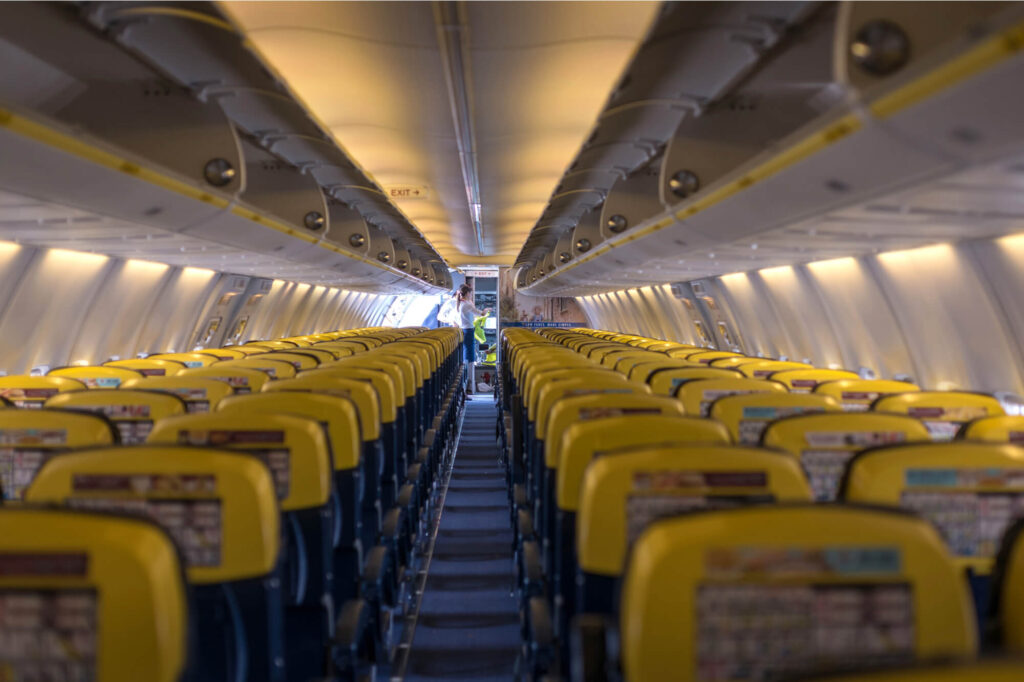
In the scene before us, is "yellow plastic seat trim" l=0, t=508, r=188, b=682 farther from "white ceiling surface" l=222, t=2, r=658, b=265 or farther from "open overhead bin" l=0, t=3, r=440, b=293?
"white ceiling surface" l=222, t=2, r=658, b=265

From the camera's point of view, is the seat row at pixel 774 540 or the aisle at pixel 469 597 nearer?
the seat row at pixel 774 540

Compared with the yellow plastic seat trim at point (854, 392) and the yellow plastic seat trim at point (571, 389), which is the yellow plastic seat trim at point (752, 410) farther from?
the yellow plastic seat trim at point (854, 392)

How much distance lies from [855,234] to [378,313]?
36.8 metres

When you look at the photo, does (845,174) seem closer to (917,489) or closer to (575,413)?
(575,413)

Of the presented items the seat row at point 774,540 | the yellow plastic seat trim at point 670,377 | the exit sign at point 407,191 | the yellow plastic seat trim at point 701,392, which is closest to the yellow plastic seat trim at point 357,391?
the seat row at point 774,540

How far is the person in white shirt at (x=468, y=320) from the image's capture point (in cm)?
3059

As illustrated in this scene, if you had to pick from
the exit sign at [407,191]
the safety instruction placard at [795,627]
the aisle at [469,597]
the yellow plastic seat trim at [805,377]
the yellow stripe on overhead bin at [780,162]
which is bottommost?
the aisle at [469,597]

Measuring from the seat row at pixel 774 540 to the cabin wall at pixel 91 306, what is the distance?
7.79m

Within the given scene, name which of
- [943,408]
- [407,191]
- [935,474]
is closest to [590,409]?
[935,474]

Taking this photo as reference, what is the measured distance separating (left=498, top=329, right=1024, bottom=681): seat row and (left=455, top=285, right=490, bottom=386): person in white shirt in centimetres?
2566

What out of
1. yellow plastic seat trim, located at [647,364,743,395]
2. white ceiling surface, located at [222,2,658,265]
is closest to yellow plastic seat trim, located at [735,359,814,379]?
yellow plastic seat trim, located at [647,364,743,395]

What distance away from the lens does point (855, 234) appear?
7.14 meters

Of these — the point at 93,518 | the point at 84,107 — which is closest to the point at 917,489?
the point at 93,518

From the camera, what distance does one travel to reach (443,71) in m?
7.34
